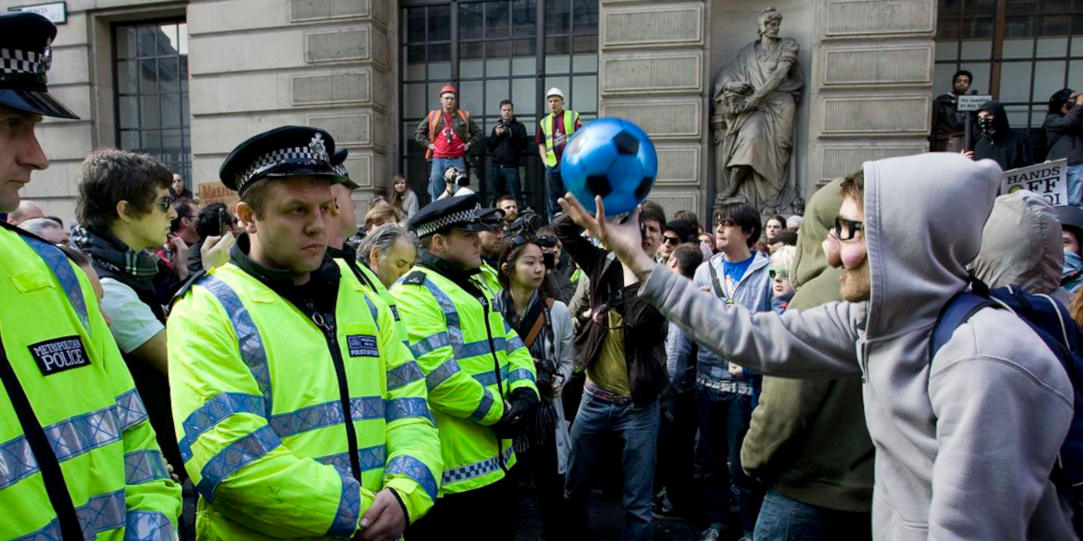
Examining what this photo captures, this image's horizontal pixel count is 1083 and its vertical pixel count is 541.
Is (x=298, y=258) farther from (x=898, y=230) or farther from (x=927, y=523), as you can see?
(x=927, y=523)

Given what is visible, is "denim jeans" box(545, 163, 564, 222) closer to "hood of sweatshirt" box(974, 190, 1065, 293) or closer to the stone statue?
the stone statue

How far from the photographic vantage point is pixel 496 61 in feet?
40.6

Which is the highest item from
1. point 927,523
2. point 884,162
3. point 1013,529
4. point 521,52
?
point 521,52

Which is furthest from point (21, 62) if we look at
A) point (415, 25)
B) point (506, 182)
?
point (415, 25)

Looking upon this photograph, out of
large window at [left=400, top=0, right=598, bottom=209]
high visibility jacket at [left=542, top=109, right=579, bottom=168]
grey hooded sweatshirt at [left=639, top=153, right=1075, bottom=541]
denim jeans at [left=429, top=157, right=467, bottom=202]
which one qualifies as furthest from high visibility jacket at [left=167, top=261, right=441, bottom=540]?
large window at [left=400, top=0, right=598, bottom=209]

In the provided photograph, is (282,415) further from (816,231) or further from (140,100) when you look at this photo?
(140,100)

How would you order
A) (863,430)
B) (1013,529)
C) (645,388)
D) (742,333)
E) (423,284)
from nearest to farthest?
(1013,529) < (742,333) < (863,430) < (423,284) < (645,388)

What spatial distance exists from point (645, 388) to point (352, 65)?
973 cm

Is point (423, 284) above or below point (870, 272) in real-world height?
below

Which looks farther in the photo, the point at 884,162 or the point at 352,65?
the point at 352,65

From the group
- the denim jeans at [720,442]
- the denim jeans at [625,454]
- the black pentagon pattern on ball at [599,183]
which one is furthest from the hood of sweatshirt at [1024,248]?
the denim jeans at [720,442]

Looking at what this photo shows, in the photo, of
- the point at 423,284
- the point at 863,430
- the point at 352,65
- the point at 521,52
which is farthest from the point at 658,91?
the point at 863,430

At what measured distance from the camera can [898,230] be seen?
1.74 metres

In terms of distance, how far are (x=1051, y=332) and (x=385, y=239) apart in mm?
3804
